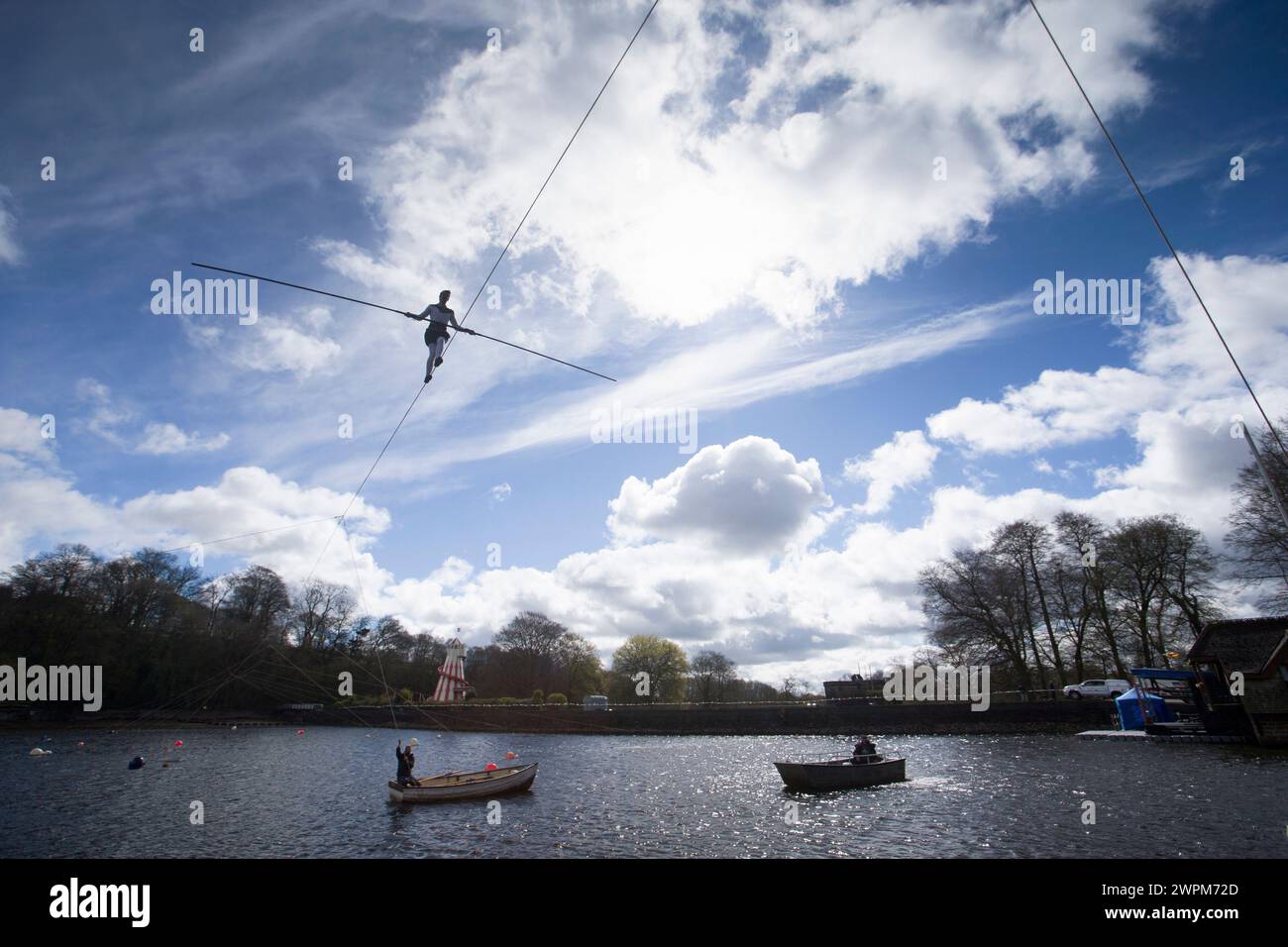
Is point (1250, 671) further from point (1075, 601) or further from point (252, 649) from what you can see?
point (252, 649)

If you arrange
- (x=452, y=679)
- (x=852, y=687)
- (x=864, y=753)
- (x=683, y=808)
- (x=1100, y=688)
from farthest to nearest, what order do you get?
(x=452, y=679), (x=852, y=687), (x=1100, y=688), (x=864, y=753), (x=683, y=808)

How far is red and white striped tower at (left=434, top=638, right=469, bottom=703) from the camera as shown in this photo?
78.5 m

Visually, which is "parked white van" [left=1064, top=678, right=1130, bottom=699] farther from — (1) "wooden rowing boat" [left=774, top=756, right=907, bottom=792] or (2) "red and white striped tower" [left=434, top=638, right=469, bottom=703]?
(2) "red and white striped tower" [left=434, top=638, right=469, bottom=703]

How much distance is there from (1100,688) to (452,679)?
6733 centimetres

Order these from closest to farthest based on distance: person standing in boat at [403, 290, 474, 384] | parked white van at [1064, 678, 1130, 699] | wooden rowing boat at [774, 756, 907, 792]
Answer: person standing in boat at [403, 290, 474, 384], wooden rowing boat at [774, 756, 907, 792], parked white van at [1064, 678, 1130, 699]

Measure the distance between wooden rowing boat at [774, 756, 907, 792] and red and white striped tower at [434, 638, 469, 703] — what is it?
61.7 m

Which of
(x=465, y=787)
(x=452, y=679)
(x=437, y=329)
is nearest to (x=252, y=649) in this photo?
(x=452, y=679)

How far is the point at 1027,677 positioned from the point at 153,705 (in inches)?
3101

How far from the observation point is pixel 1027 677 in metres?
45.9

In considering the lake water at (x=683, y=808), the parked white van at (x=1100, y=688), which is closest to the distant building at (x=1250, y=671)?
the lake water at (x=683, y=808)

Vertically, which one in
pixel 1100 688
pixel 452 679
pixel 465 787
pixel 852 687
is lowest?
pixel 452 679

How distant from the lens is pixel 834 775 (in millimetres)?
24719

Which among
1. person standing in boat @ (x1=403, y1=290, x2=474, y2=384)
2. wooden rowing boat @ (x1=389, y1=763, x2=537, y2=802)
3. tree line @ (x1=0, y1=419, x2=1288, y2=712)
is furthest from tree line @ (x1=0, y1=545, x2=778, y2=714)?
person standing in boat @ (x1=403, y1=290, x2=474, y2=384)

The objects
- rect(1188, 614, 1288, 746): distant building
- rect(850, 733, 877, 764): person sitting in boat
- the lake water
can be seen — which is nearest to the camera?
the lake water
